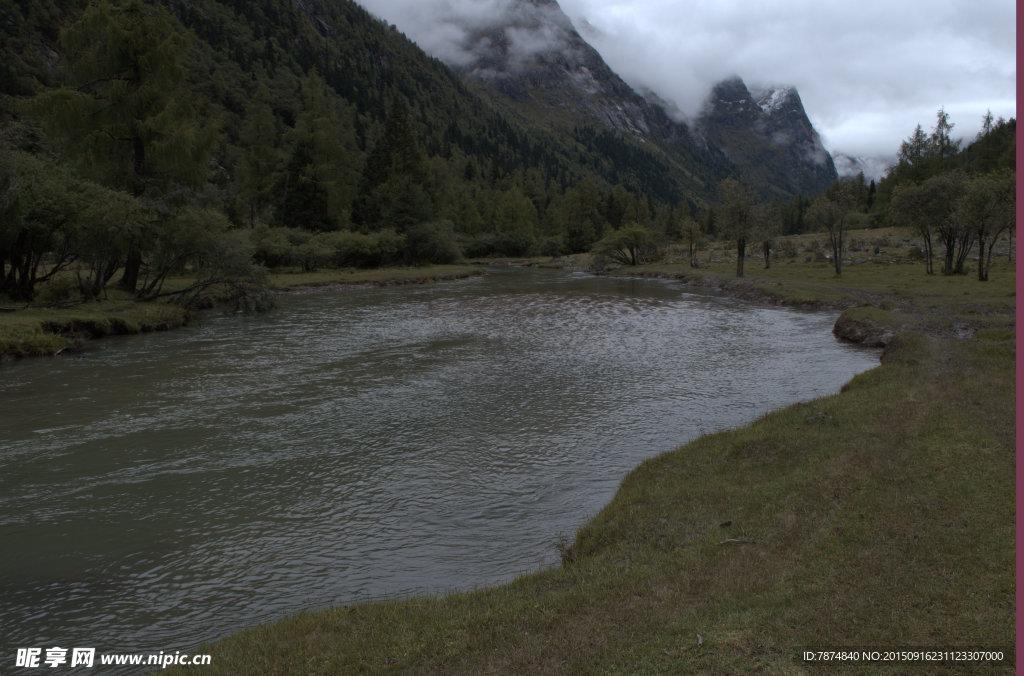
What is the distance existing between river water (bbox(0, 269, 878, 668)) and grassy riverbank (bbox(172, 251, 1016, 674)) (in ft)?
4.88

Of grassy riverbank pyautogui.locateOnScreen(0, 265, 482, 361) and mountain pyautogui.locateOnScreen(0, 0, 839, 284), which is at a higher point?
mountain pyautogui.locateOnScreen(0, 0, 839, 284)

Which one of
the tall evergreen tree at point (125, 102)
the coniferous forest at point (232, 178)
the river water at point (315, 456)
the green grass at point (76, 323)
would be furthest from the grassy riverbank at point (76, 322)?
the tall evergreen tree at point (125, 102)

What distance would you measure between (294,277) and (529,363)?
4789 cm

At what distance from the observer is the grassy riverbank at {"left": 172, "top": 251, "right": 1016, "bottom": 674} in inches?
233

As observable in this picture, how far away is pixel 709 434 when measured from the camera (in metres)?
14.8

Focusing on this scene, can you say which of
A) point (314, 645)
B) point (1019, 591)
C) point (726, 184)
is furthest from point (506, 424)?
point (726, 184)

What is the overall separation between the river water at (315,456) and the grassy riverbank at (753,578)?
1.49 m

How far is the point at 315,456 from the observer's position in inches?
559

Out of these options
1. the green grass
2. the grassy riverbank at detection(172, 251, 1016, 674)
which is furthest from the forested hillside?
the grassy riverbank at detection(172, 251, 1016, 674)

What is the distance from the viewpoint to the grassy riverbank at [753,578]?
5918 mm

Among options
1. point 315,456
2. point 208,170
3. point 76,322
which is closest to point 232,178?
point 208,170

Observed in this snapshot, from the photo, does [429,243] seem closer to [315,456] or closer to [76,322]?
[76,322]

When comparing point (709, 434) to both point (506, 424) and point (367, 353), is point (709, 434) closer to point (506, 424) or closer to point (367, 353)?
point (506, 424)

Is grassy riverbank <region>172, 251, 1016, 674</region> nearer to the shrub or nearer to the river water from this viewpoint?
the river water
